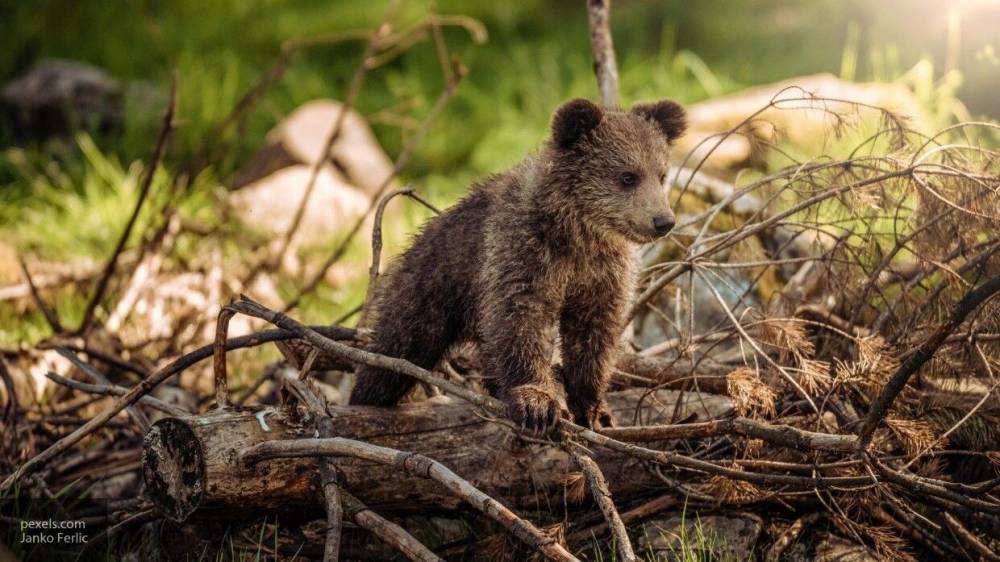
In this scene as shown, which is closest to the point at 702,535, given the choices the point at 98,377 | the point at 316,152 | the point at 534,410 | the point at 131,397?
the point at 534,410

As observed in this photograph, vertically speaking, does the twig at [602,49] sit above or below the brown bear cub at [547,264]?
above

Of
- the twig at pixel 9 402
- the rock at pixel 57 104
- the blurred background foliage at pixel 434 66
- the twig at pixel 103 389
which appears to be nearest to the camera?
the twig at pixel 103 389

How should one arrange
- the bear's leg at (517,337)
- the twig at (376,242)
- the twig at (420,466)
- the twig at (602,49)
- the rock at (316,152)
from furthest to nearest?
the rock at (316,152)
the twig at (602,49)
the twig at (376,242)
the bear's leg at (517,337)
the twig at (420,466)

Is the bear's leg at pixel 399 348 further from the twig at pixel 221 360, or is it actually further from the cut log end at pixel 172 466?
the cut log end at pixel 172 466

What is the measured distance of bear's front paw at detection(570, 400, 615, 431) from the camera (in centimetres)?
399

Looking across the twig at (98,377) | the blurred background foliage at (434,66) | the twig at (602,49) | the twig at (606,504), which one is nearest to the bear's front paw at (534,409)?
the twig at (606,504)

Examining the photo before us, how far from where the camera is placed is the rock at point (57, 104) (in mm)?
9656

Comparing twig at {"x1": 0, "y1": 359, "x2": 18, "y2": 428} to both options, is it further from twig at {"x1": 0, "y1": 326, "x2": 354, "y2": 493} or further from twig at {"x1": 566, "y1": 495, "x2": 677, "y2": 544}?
twig at {"x1": 566, "y1": 495, "x2": 677, "y2": 544}

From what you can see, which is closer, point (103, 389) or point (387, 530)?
point (387, 530)

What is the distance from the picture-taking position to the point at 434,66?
10.6 meters

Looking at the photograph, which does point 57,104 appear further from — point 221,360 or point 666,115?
point 666,115

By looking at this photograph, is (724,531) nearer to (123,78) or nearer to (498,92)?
(498,92)

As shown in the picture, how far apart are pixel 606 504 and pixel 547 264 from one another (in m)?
0.93

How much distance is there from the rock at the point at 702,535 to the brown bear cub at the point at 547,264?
0.46m
